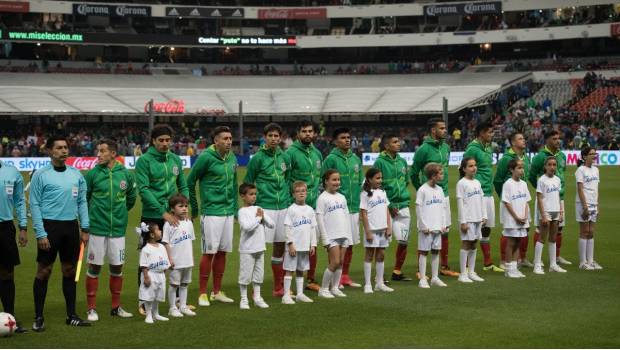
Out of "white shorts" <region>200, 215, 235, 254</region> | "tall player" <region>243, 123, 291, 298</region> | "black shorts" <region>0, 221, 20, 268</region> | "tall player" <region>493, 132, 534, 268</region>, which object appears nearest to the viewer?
"black shorts" <region>0, 221, 20, 268</region>

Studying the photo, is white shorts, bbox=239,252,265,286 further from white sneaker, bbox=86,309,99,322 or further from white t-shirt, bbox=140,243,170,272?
white sneaker, bbox=86,309,99,322

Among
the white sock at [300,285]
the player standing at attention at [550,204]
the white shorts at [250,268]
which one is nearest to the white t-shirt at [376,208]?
the white sock at [300,285]

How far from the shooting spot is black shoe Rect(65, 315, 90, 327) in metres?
11.0

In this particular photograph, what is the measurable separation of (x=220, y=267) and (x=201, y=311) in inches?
40.2

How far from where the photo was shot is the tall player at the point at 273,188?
518 inches

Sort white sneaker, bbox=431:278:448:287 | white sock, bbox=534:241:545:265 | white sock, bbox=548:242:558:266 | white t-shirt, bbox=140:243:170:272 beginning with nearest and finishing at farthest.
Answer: white t-shirt, bbox=140:243:170:272 → white sneaker, bbox=431:278:448:287 → white sock, bbox=534:241:545:265 → white sock, bbox=548:242:558:266

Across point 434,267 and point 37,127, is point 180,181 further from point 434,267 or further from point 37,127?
point 37,127

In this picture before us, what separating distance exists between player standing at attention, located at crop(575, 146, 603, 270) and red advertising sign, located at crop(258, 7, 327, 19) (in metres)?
59.7

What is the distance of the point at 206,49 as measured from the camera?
76.9 m

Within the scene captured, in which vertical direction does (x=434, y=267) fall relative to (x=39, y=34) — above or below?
below

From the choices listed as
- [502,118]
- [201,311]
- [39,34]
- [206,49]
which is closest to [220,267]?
[201,311]

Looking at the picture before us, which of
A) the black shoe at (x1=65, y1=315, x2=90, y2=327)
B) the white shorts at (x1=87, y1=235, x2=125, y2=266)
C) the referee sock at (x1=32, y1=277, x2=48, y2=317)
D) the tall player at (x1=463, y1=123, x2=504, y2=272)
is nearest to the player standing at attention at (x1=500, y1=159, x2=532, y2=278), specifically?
the tall player at (x1=463, y1=123, x2=504, y2=272)

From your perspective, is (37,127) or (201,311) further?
(37,127)

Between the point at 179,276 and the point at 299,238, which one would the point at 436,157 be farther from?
the point at 179,276
